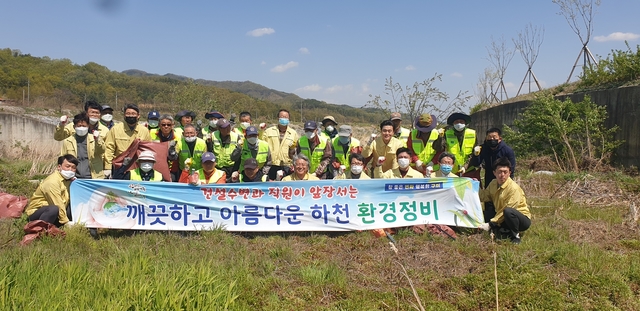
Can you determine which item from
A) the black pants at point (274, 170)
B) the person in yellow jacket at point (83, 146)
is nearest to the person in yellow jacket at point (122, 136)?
the person in yellow jacket at point (83, 146)

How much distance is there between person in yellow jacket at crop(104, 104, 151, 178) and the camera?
6.64 m

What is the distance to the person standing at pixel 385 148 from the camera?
22.1ft

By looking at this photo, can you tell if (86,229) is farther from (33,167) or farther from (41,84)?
(41,84)

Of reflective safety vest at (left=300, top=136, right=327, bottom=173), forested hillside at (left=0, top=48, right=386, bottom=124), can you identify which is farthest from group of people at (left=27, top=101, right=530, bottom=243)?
forested hillside at (left=0, top=48, right=386, bottom=124)

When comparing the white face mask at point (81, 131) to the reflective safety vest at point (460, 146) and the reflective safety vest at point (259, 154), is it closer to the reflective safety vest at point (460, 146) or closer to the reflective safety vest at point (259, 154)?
the reflective safety vest at point (259, 154)

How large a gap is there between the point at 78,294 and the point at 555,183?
30.5 feet

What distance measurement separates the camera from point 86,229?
17.7ft

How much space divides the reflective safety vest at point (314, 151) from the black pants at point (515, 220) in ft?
10.0

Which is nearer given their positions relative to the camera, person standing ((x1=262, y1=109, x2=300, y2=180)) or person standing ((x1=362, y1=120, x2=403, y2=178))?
person standing ((x1=362, y1=120, x2=403, y2=178))

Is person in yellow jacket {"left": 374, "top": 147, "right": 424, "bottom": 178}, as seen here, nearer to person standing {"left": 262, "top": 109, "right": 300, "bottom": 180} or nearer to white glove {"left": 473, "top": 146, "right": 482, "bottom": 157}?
white glove {"left": 473, "top": 146, "right": 482, "bottom": 157}

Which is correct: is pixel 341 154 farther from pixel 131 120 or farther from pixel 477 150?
pixel 131 120

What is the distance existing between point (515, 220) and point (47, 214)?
610 cm

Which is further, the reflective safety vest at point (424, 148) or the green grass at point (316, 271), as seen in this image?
the reflective safety vest at point (424, 148)

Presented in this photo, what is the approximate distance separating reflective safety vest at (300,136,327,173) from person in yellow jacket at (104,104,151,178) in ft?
9.10
